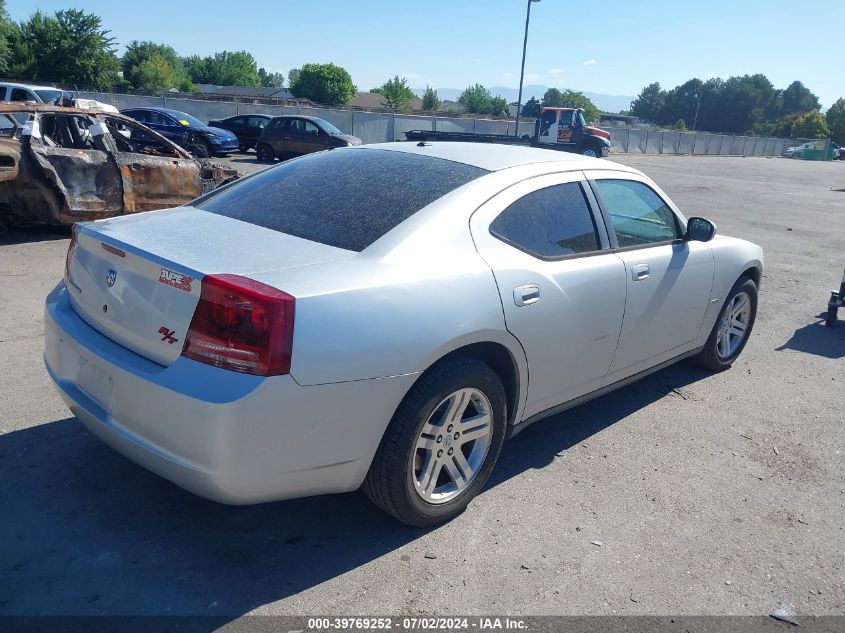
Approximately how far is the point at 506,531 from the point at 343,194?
1769mm

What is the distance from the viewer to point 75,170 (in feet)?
28.4

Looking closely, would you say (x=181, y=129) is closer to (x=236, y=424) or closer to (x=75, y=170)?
(x=75, y=170)

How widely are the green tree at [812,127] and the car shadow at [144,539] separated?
100.0 m

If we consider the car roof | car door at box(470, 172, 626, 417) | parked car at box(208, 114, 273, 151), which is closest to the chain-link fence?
parked car at box(208, 114, 273, 151)

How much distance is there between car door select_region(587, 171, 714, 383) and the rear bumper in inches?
72.2

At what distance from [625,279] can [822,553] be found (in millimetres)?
1635

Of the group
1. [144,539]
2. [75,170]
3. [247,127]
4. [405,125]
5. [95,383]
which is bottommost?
[144,539]

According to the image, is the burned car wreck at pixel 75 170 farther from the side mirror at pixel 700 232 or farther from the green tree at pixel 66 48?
the green tree at pixel 66 48

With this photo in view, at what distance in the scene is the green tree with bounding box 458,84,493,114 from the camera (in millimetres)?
108781

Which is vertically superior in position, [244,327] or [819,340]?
[244,327]

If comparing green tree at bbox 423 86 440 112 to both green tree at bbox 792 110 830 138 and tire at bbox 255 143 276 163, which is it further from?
tire at bbox 255 143 276 163

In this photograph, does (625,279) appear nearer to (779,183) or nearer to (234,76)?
(779,183)

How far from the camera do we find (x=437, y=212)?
329 centimetres

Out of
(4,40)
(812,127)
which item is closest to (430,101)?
(812,127)
